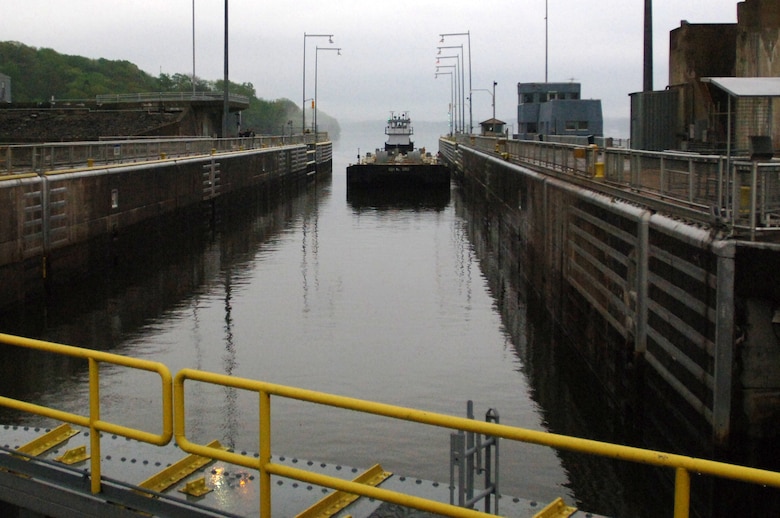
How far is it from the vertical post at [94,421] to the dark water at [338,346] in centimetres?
454

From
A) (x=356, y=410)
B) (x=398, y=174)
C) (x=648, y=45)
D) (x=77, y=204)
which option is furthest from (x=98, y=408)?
(x=398, y=174)

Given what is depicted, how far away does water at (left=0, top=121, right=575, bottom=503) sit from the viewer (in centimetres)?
1210

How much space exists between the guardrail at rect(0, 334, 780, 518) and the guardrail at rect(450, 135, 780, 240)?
4925 millimetres

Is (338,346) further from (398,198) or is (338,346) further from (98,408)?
(398,198)

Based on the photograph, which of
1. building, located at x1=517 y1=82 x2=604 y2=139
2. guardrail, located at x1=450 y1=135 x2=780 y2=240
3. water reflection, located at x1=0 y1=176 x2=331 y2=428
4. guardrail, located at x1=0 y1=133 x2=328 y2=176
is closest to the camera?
guardrail, located at x1=450 y1=135 x2=780 y2=240

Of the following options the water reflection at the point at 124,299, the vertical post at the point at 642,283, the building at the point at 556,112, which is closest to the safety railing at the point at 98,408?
the water reflection at the point at 124,299

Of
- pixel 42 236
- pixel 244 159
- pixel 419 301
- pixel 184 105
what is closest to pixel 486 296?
pixel 419 301

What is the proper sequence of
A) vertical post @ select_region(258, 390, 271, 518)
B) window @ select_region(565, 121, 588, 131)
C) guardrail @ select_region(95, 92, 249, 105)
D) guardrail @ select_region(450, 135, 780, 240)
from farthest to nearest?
guardrail @ select_region(95, 92, 249, 105) < window @ select_region(565, 121, 588, 131) < guardrail @ select_region(450, 135, 780, 240) < vertical post @ select_region(258, 390, 271, 518)

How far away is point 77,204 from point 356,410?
20056mm

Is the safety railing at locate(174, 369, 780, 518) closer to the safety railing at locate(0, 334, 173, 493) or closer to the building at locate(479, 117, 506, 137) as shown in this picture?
the safety railing at locate(0, 334, 173, 493)

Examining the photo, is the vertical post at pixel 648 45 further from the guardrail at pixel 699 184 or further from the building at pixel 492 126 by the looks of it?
the building at pixel 492 126

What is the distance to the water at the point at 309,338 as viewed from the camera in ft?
39.7

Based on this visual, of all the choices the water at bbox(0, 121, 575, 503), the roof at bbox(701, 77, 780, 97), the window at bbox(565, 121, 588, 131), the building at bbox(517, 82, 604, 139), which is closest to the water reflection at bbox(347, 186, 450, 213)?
the building at bbox(517, 82, 604, 139)

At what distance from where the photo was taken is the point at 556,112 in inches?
2901
